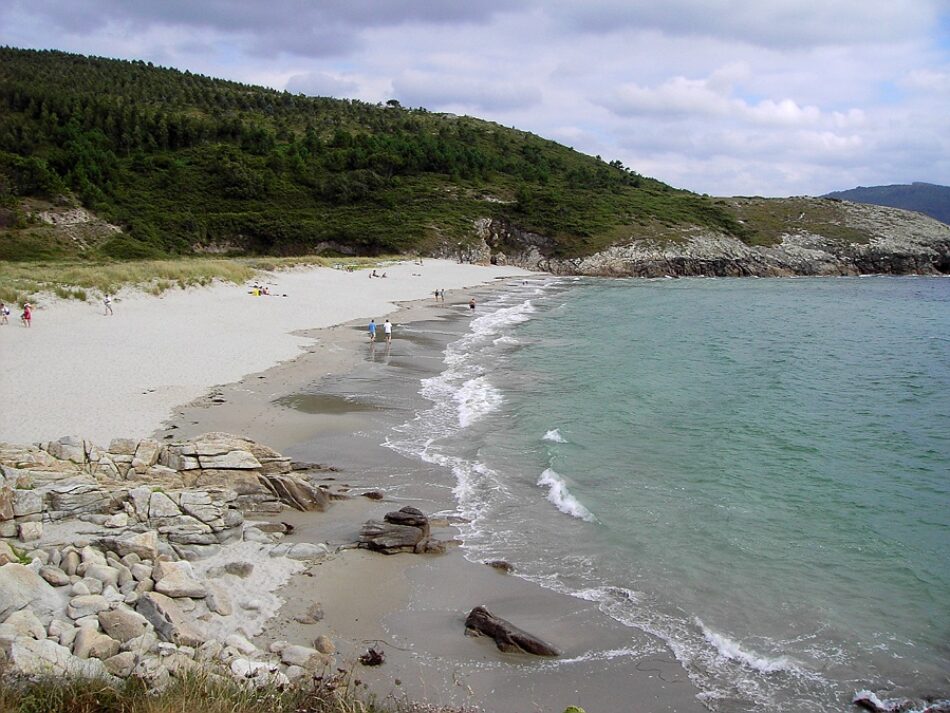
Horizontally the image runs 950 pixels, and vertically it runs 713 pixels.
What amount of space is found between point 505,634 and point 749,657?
2998mm

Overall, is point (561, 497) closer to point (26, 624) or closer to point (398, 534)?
point (398, 534)

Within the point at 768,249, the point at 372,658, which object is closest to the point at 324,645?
the point at 372,658

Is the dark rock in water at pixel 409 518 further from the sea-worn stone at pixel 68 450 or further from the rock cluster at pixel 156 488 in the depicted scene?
the sea-worn stone at pixel 68 450

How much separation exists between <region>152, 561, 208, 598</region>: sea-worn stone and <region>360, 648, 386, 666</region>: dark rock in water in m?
2.16

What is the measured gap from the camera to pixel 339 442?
52.6 feet

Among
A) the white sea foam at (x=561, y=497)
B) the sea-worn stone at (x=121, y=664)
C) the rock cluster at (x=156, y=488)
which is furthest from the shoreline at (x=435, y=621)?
the white sea foam at (x=561, y=497)

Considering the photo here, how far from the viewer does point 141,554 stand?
349 inches

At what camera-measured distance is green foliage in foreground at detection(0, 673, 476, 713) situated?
473 centimetres

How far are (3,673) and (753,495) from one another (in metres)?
12.6

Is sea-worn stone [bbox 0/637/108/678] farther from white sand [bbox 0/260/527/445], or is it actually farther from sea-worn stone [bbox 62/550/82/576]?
white sand [bbox 0/260/527/445]

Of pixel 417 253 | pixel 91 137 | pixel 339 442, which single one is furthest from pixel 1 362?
pixel 91 137

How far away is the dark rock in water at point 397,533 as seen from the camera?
1078cm

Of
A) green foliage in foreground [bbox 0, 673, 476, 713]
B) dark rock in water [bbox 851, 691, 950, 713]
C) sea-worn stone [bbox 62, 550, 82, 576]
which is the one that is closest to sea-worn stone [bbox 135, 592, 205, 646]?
sea-worn stone [bbox 62, 550, 82, 576]

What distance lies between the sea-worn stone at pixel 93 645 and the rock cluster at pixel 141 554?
0.01m
